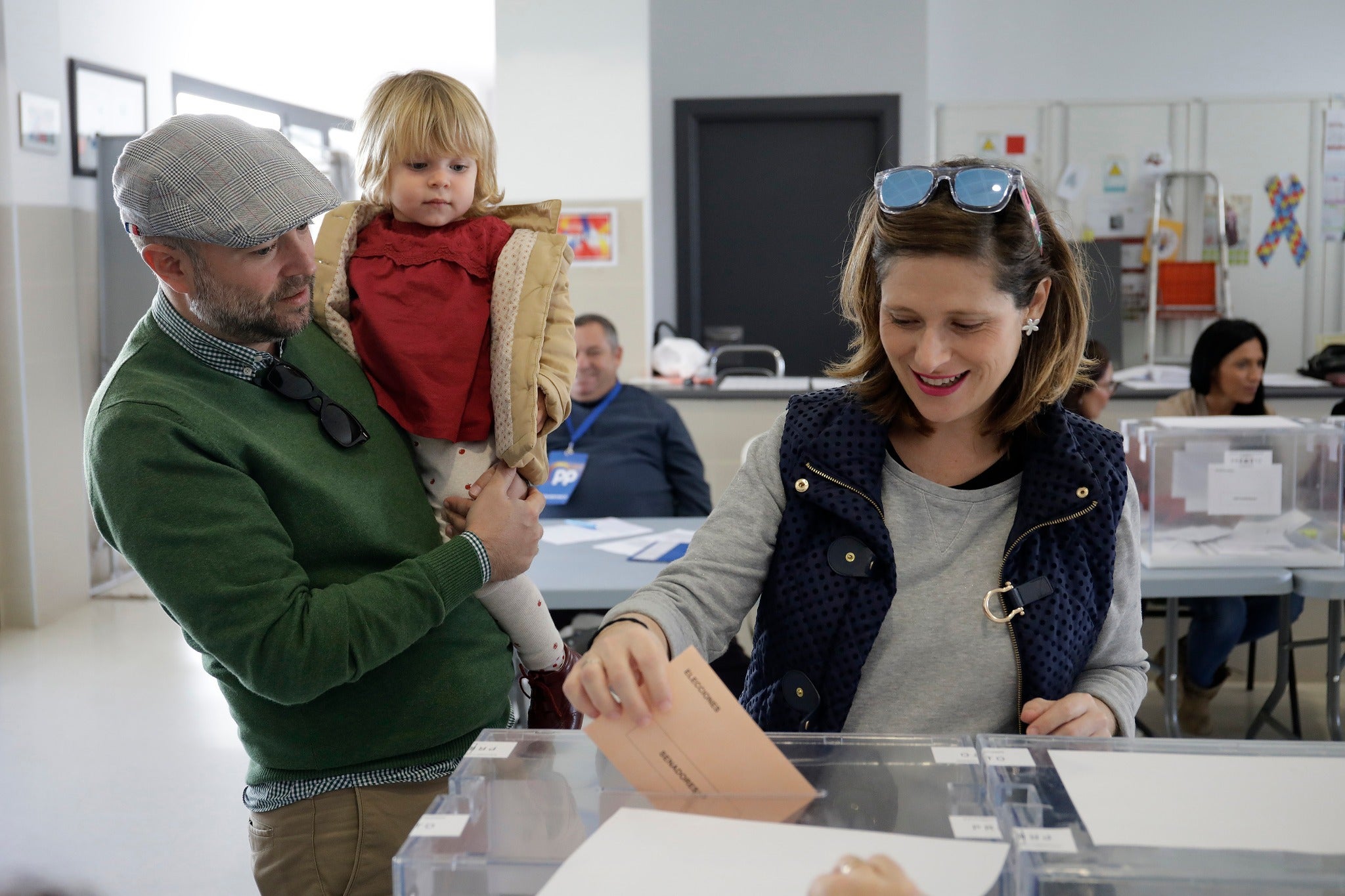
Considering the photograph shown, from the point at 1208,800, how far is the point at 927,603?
0.39 m

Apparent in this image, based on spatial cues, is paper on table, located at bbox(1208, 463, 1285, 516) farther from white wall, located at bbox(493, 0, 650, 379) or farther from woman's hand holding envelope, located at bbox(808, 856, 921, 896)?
white wall, located at bbox(493, 0, 650, 379)

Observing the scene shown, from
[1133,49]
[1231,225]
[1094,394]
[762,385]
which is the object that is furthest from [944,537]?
[1133,49]

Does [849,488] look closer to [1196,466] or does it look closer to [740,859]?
[740,859]

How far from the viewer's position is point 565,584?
2639 mm

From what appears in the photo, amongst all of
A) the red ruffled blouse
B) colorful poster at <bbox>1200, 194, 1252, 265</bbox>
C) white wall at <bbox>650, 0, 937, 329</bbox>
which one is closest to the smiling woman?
the red ruffled blouse

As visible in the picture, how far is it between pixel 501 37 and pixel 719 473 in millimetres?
2428

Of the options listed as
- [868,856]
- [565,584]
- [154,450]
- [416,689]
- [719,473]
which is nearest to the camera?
[868,856]

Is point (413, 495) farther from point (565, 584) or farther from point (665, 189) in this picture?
point (665, 189)

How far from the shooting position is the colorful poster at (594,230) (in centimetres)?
561

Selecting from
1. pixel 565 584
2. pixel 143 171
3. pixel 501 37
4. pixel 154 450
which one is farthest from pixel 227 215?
pixel 501 37

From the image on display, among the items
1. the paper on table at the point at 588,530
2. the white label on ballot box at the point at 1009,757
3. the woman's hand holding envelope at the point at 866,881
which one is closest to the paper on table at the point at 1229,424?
the paper on table at the point at 588,530

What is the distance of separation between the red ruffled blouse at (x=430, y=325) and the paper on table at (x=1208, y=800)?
0.93 meters

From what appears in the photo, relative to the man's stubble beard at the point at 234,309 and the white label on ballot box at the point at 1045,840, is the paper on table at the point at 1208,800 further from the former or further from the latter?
the man's stubble beard at the point at 234,309

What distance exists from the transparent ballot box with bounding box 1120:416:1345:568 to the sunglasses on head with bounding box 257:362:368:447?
2.22 meters
